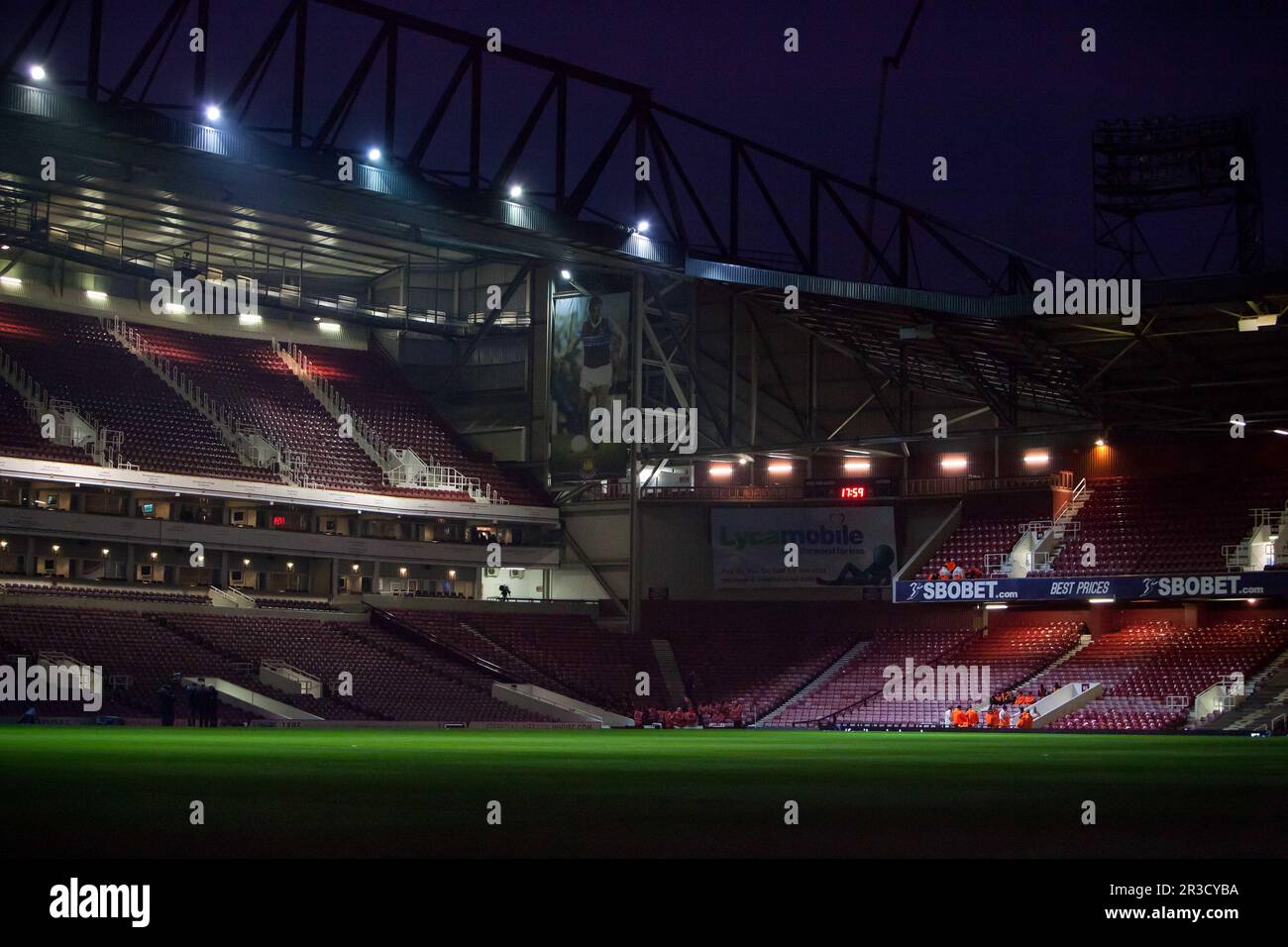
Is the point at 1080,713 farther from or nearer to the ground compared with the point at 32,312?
nearer to the ground

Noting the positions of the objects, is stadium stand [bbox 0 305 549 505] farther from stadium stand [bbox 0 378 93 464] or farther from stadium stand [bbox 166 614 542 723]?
stadium stand [bbox 166 614 542 723]

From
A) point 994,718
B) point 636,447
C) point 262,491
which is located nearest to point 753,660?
point 636,447

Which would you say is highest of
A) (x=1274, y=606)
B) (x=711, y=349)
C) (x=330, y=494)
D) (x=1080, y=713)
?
(x=711, y=349)

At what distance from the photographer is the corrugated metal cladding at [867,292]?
41.6m

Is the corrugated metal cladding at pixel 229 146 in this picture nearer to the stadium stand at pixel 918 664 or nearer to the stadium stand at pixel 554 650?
the stadium stand at pixel 554 650

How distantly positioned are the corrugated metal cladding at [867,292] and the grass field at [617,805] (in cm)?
2176

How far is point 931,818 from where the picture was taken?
10172 millimetres

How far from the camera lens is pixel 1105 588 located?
49.8 meters

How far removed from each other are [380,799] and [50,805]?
2.42m

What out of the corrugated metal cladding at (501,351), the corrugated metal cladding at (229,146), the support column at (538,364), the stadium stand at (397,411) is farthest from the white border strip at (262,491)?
the corrugated metal cladding at (229,146)
